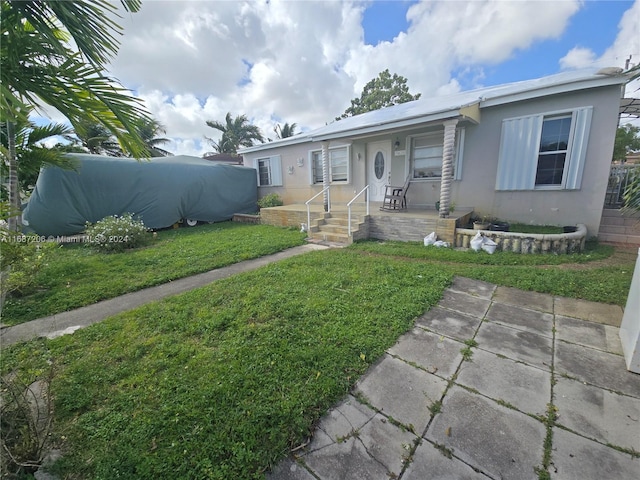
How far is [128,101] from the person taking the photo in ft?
6.40

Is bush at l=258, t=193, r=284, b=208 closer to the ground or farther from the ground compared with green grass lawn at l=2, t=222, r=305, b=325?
farther from the ground

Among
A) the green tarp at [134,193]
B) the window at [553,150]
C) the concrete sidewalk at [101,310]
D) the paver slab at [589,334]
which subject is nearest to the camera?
the paver slab at [589,334]

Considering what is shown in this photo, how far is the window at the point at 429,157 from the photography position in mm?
7101

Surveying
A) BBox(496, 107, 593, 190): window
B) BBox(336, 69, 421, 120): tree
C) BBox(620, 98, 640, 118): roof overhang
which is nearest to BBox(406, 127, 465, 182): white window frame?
BBox(496, 107, 593, 190): window

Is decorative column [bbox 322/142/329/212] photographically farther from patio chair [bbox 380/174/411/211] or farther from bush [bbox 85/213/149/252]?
bush [bbox 85/213/149/252]

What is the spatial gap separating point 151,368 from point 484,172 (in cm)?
748

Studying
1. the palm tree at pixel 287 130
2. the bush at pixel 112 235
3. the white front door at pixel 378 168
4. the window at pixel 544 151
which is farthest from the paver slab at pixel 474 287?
the palm tree at pixel 287 130

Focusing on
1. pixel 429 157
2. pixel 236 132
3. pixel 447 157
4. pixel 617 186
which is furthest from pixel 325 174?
pixel 236 132

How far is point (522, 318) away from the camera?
2857mm

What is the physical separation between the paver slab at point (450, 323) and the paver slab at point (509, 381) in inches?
13.0

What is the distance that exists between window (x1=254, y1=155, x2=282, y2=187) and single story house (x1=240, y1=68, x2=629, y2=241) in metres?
3.49

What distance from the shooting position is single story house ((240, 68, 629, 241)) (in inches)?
205

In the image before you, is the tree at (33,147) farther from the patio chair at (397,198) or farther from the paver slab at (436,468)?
the patio chair at (397,198)

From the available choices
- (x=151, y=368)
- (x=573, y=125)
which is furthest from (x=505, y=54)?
(x=151, y=368)
